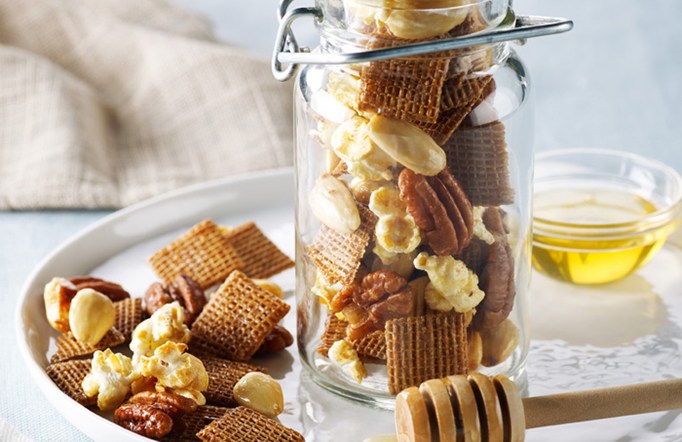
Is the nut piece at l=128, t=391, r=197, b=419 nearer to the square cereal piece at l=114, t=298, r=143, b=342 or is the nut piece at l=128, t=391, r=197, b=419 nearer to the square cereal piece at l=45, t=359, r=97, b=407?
the square cereal piece at l=45, t=359, r=97, b=407

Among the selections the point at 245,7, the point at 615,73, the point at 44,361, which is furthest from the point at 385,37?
the point at 245,7

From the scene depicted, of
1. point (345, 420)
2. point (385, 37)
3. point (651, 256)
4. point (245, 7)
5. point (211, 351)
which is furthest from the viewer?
point (245, 7)

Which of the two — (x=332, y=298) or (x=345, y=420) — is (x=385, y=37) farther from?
(x=345, y=420)

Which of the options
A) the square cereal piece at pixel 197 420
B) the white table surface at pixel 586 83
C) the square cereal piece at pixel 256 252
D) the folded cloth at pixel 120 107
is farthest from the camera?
the folded cloth at pixel 120 107

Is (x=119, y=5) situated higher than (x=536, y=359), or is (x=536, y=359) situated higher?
(x=119, y=5)

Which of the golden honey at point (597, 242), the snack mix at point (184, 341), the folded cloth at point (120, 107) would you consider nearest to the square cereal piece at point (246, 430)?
the snack mix at point (184, 341)

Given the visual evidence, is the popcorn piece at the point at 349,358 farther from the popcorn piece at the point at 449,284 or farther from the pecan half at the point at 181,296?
the pecan half at the point at 181,296

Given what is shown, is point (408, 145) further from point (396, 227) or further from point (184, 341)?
point (184, 341)
